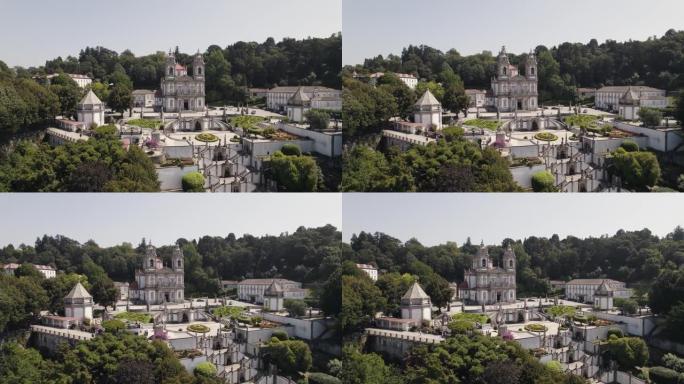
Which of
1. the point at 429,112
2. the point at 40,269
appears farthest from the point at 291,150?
the point at 40,269

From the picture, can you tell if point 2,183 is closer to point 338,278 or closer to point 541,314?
point 338,278

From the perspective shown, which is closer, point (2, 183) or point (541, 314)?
point (2, 183)

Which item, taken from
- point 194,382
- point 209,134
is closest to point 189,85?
point 209,134

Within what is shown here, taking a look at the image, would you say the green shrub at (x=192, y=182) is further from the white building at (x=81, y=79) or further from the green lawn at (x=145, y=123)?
the white building at (x=81, y=79)

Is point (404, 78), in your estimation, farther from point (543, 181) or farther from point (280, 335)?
point (280, 335)

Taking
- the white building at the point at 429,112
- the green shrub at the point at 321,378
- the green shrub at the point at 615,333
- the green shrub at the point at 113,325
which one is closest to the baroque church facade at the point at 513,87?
the white building at the point at 429,112

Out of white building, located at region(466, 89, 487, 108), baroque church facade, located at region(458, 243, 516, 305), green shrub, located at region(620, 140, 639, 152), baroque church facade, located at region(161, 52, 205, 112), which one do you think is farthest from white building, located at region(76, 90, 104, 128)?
green shrub, located at region(620, 140, 639, 152)
